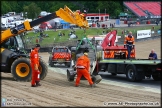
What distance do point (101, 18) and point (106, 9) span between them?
6590 mm

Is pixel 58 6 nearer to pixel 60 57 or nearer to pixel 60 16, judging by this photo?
pixel 60 57

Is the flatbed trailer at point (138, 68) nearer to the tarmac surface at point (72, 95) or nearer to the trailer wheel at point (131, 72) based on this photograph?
the trailer wheel at point (131, 72)

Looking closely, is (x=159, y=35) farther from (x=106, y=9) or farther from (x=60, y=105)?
(x=60, y=105)

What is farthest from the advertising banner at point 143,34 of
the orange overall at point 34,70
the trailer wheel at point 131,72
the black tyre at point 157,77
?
the orange overall at point 34,70

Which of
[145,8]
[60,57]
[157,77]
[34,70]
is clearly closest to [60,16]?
[34,70]

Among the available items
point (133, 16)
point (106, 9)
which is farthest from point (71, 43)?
point (133, 16)

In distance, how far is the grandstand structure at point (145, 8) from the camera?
7979 centimetres

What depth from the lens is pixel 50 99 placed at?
11.0 m

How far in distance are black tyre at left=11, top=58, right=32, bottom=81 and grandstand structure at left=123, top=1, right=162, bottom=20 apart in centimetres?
6485

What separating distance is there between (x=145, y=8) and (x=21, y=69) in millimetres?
70301

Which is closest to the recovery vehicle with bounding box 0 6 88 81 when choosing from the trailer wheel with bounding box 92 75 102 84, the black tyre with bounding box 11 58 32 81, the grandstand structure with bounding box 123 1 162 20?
the black tyre with bounding box 11 58 32 81

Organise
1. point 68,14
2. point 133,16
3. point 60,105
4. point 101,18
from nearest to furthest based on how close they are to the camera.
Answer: point 60,105, point 68,14, point 101,18, point 133,16

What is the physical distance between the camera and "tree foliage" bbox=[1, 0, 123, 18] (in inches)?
2228

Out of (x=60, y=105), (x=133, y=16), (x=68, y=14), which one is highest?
(x=133, y=16)
